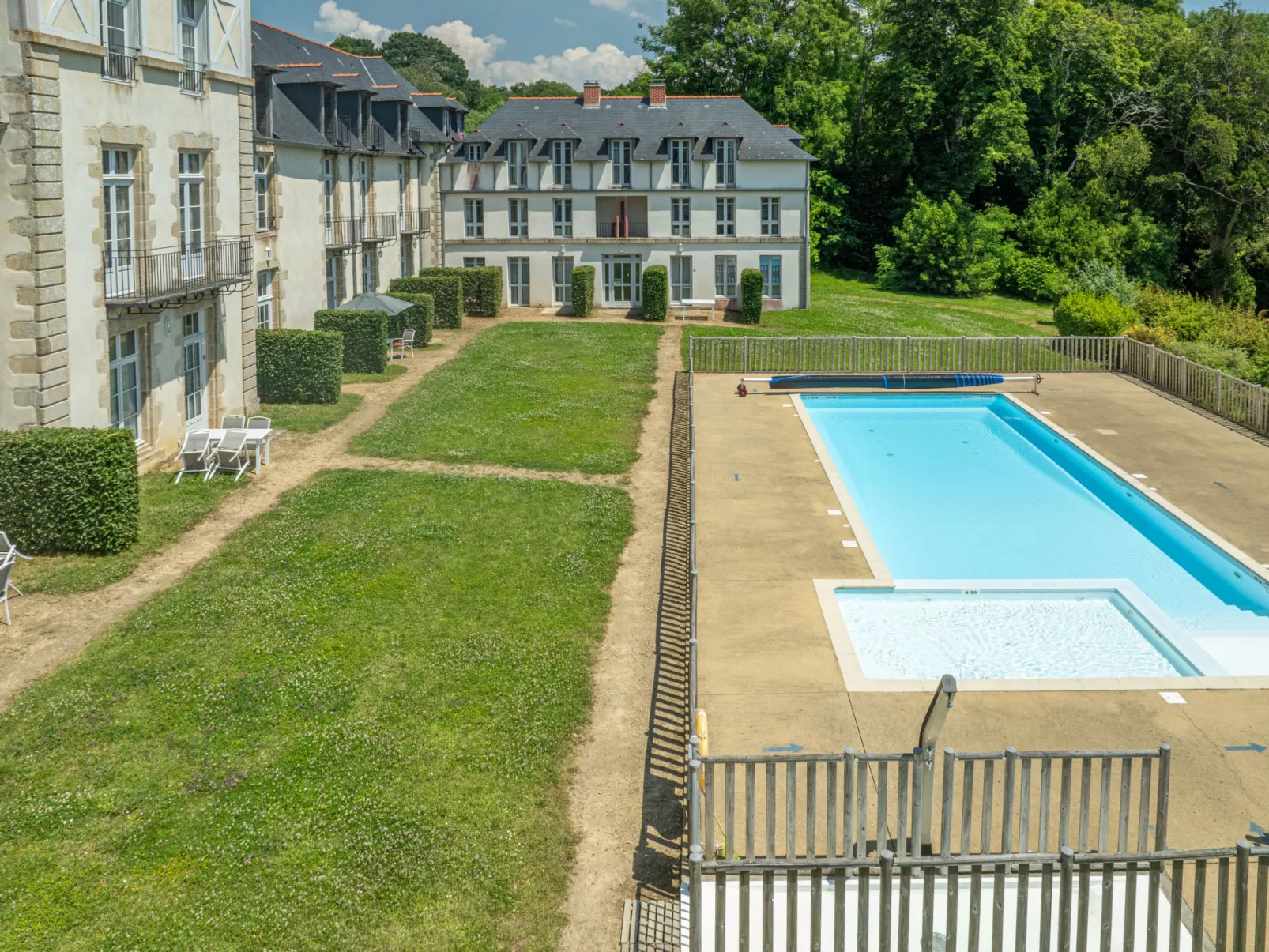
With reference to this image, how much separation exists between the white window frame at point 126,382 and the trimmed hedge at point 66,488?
3.16 metres

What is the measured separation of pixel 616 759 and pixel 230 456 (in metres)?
11.3

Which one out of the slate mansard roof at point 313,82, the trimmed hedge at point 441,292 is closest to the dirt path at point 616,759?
the slate mansard roof at point 313,82

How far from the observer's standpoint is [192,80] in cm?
1975

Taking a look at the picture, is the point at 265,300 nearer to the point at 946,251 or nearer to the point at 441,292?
the point at 441,292

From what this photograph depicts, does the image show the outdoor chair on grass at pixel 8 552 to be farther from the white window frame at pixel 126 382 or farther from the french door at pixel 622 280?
the french door at pixel 622 280

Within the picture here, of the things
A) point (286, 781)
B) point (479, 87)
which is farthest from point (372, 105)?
point (479, 87)

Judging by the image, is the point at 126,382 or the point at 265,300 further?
the point at 265,300

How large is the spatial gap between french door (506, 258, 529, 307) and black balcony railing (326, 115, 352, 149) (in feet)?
32.0

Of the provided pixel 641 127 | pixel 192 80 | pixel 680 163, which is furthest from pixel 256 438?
pixel 641 127

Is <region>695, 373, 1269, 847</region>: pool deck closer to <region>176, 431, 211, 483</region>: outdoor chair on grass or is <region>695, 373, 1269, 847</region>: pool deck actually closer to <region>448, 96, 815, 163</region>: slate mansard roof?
<region>176, 431, 211, 483</region>: outdoor chair on grass

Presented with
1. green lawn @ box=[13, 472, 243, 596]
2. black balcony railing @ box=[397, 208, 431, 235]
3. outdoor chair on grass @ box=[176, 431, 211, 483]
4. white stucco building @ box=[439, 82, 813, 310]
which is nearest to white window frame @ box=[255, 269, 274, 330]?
outdoor chair on grass @ box=[176, 431, 211, 483]

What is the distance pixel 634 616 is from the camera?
1350cm

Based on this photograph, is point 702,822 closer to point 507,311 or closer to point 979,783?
point 979,783

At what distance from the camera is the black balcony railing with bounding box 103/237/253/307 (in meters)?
17.7
